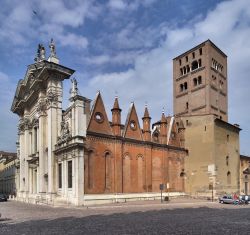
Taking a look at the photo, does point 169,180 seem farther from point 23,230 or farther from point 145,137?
point 23,230

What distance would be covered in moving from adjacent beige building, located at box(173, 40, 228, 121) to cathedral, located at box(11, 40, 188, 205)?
7.00 metres

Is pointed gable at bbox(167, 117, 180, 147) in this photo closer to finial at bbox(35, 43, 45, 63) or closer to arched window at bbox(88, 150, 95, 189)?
arched window at bbox(88, 150, 95, 189)

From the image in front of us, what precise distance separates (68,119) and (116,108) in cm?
565

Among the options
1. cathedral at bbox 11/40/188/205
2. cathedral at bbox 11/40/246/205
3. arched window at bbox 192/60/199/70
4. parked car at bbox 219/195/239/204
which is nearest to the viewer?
cathedral at bbox 11/40/188/205

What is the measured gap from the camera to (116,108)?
3856 centimetres

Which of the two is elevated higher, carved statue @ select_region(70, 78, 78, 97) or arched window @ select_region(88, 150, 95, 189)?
carved statue @ select_region(70, 78, 78, 97)

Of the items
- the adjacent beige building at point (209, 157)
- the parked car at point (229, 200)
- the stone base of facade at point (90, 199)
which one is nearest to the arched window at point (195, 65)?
the adjacent beige building at point (209, 157)

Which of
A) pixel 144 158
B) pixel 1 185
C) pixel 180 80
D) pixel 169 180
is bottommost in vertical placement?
pixel 1 185

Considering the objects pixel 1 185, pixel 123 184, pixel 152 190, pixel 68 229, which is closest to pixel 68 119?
pixel 123 184

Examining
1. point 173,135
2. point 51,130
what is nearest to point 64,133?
point 51,130

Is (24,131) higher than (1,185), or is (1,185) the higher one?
(24,131)

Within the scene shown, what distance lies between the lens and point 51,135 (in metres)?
38.0

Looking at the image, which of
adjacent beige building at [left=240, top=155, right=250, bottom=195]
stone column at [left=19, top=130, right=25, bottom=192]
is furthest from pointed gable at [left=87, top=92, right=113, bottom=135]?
adjacent beige building at [left=240, top=155, right=250, bottom=195]

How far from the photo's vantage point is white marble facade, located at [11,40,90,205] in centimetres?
3381
